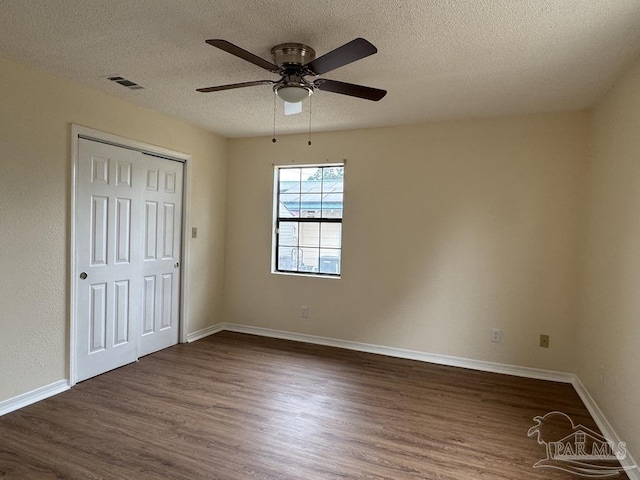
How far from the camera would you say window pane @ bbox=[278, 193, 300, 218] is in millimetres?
4562

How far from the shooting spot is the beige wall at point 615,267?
2.20 meters

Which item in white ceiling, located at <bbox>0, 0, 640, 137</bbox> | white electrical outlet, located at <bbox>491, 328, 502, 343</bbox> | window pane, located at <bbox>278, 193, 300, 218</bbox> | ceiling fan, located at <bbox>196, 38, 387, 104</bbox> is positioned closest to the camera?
white ceiling, located at <bbox>0, 0, 640, 137</bbox>

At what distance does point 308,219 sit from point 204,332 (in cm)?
188

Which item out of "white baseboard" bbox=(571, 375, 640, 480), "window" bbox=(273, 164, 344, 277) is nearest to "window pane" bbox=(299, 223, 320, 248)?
"window" bbox=(273, 164, 344, 277)

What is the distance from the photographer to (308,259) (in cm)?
451

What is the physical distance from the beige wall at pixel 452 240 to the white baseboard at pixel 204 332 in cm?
68

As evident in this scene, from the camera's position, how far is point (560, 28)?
199 centimetres

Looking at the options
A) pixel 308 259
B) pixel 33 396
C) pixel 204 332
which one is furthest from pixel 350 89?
pixel 204 332

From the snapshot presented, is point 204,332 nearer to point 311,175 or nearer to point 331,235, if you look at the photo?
point 331,235

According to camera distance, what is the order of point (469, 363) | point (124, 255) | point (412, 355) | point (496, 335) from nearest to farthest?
point (124, 255) → point (496, 335) → point (469, 363) → point (412, 355)

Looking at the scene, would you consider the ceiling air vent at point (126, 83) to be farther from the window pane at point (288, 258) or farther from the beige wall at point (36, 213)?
the window pane at point (288, 258)

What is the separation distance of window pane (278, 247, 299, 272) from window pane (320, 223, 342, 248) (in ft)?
1.29

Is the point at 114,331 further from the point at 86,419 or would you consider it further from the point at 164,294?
Result: the point at 86,419

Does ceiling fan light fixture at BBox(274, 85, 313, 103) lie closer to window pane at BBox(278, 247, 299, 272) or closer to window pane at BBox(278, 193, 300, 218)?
window pane at BBox(278, 193, 300, 218)
